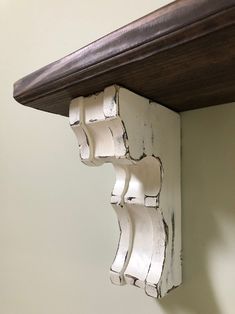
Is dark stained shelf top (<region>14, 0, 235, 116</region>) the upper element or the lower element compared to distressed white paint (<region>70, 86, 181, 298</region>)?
upper

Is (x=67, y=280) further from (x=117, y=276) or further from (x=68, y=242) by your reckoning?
(x=117, y=276)

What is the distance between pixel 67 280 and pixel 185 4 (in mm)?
576

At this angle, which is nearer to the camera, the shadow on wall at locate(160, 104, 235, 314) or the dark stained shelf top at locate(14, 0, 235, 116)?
the dark stained shelf top at locate(14, 0, 235, 116)

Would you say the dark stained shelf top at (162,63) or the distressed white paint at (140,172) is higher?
the dark stained shelf top at (162,63)

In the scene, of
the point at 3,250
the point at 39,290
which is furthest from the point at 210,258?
the point at 3,250

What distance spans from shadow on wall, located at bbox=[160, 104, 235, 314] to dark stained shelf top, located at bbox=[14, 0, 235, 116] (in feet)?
0.10

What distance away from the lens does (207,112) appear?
468 mm

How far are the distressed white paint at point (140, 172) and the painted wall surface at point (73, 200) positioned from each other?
3 centimetres

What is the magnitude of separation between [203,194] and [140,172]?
0.09 meters

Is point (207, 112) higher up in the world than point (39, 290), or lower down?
higher up

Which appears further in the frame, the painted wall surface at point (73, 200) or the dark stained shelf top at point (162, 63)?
the painted wall surface at point (73, 200)

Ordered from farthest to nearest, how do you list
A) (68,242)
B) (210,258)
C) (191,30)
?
1. (68,242)
2. (210,258)
3. (191,30)

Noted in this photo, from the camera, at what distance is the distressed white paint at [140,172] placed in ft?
1.30

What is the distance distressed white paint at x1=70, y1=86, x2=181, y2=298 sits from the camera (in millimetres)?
397
